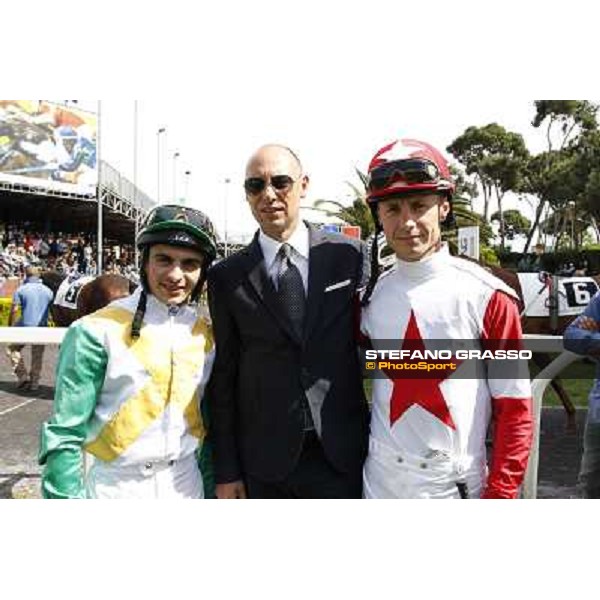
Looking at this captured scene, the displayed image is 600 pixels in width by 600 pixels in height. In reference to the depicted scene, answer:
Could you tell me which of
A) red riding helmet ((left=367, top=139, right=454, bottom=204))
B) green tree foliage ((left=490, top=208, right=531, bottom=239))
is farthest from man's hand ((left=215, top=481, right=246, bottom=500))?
green tree foliage ((left=490, top=208, right=531, bottom=239))

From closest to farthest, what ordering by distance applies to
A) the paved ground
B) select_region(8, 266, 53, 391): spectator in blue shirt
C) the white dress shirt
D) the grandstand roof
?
the white dress shirt
the paved ground
select_region(8, 266, 53, 391): spectator in blue shirt
the grandstand roof

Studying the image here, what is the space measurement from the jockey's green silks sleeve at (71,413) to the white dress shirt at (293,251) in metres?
0.44

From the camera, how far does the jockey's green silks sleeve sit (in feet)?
5.08

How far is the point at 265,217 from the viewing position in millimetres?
1663

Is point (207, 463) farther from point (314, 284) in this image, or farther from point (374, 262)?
point (374, 262)

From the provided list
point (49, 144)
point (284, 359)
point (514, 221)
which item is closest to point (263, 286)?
point (284, 359)

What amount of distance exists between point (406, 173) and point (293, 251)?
1.15 ft

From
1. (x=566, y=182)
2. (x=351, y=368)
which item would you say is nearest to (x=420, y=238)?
(x=351, y=368)

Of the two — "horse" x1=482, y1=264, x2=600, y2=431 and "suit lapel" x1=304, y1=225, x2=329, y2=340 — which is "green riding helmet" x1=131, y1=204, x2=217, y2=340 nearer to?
Answer: "suit lapel" x1=304, y1=225, x2=329, y2=340

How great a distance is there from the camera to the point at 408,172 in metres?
1.52

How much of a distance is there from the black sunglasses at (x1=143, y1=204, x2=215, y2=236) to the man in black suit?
117 millimetres

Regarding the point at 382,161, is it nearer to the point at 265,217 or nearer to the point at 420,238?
the point at 420,238

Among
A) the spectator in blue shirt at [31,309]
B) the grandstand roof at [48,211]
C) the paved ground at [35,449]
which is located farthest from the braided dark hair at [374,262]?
the grandstand roof at [48,211]

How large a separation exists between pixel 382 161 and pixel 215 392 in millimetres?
674
